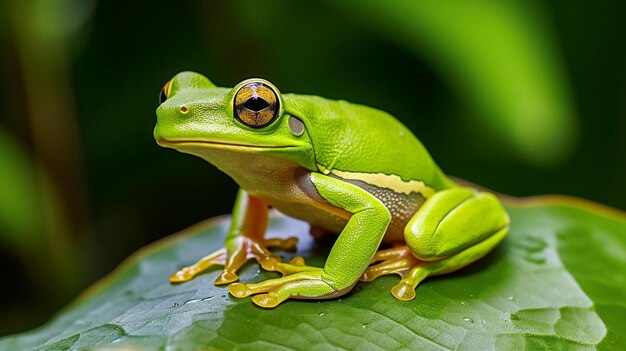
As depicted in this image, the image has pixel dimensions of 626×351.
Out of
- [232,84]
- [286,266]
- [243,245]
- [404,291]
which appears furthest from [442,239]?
[232,84]

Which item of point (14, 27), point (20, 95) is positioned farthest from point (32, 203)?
point (14, 27)

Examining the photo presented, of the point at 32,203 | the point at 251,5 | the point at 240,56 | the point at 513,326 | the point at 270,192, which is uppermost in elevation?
the point at 251,5

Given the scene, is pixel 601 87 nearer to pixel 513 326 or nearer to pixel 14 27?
pixel 513 326

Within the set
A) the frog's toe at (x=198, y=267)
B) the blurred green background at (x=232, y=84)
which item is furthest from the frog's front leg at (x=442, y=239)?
the blurred green background at (x=232, y=84)

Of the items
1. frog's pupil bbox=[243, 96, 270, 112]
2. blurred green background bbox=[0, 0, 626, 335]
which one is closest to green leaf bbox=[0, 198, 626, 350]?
frog's pupil bbox=[243, 96, 270, 112]

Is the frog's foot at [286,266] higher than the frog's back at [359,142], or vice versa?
the frog's back at [359,142]

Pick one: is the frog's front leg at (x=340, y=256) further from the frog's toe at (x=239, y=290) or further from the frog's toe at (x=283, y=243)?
the frog's toe at (x=283, y=243)

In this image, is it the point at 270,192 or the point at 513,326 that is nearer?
the point at 513,326
